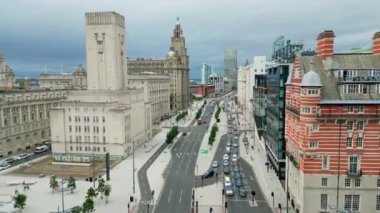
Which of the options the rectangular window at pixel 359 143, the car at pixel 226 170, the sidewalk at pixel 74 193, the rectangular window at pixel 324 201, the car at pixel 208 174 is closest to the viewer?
the rectangular window at pixel 359 143

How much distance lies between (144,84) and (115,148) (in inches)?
2328

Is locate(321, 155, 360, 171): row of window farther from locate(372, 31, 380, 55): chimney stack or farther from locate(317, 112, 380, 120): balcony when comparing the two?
locate(372, 31, 380, 55): chimney stack

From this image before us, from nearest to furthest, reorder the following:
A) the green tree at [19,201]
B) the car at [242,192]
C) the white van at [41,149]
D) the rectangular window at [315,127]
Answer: the rectangular window at [315,127]
the green tree at [19,201]
the car at [242,192]
the white van at [41,149]

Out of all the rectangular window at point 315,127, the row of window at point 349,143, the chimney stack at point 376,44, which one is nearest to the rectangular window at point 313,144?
the row of window at point 349,143

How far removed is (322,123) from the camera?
180 feet

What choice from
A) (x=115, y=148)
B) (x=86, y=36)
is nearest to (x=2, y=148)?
(x=115, y=148)

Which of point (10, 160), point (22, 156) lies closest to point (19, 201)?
point (10, 160)

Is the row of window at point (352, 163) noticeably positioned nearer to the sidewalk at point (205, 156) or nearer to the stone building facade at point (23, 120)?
the sidewalk at point (205, 156)

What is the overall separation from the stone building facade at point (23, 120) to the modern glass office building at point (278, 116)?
76.3m

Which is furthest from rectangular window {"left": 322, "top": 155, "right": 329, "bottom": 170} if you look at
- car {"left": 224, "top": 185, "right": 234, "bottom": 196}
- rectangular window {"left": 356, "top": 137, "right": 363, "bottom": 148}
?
car {"left": 224, "top": 185, "right": 234, "bottom": 196}

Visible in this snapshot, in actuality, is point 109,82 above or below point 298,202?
above

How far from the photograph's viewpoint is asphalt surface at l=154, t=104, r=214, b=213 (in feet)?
217

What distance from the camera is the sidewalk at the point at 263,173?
231ft

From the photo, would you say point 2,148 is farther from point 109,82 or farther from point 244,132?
point 244,132
